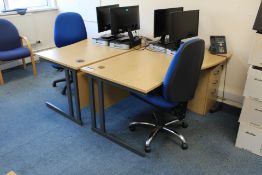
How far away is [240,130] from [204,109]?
644 millimetres

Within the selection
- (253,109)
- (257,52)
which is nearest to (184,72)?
(257,52)

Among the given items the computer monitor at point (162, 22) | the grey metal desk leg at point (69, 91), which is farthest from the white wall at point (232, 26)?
the grey metal desk leg at point (69, 91)

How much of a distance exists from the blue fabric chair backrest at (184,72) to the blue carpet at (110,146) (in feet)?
1.95

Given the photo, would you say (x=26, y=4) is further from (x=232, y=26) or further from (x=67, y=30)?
(x=232, y=26)

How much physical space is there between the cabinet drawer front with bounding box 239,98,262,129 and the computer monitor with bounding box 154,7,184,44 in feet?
4.18

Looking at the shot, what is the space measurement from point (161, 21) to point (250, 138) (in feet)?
5.42

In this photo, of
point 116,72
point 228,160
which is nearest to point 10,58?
point 116,72

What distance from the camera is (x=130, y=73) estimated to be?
2.23m

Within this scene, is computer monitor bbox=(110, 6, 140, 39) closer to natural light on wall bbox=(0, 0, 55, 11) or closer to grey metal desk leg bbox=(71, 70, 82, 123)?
grey metal desk leg bbox=(71, 70, 82, 123)

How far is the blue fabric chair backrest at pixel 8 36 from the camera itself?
3943mm

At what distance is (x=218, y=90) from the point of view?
10.5ft

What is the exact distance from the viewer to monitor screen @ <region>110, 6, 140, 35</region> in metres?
2.96

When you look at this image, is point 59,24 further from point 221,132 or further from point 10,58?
point 221,132

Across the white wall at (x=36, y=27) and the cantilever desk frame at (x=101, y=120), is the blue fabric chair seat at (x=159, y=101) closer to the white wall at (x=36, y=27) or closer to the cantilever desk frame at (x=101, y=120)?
the cantilever desk frame at (x=101, y=120)
